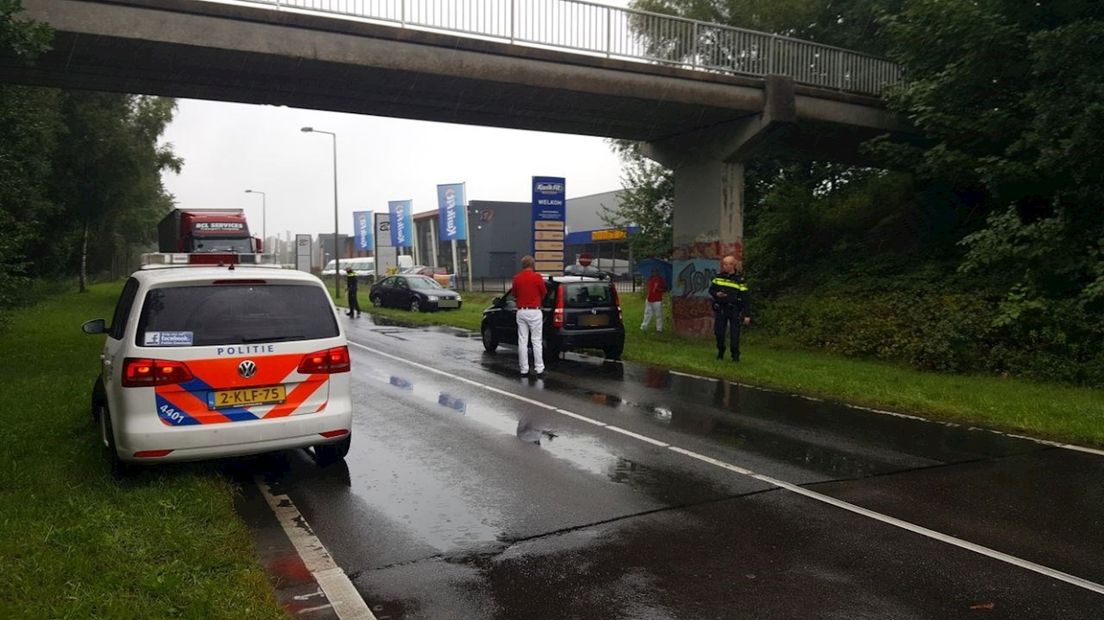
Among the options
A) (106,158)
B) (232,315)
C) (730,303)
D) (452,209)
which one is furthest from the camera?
(452,209)

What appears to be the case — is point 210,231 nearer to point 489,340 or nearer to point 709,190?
point 489,340

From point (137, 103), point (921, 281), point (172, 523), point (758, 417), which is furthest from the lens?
point (137, 103)

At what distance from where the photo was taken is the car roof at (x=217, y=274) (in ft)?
20.2

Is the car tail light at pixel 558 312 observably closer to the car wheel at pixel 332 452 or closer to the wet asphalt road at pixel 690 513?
the wet asphalt road at pixel 690 513

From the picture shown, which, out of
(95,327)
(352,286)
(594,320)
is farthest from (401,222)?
(95,327)

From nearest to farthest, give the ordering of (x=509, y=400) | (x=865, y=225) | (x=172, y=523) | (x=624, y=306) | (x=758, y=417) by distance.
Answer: (x=172, y=523) < (x=758, y=417) < (x=509, y=400) < (x=865, y=225) < (x=624, y=306)

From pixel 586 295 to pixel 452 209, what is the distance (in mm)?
32486

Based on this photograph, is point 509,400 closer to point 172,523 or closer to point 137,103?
point 172,523

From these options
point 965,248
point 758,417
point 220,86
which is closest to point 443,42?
point 220,86

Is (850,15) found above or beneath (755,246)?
above

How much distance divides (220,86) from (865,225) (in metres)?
15.3

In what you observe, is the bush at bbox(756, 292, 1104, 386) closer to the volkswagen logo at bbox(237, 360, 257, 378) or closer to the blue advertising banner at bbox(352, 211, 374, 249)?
the volkswagen logo at bbox(237, 360, 257, 378)

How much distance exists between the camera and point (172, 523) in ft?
16.4

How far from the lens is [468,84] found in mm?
14047
